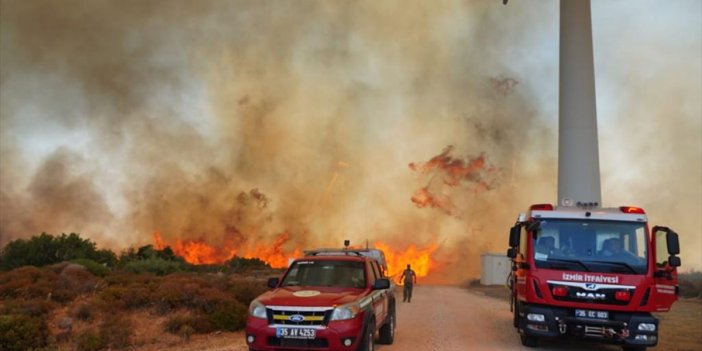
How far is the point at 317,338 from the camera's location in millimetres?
8914

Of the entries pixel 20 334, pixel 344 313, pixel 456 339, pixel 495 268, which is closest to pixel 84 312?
pixel 20 334

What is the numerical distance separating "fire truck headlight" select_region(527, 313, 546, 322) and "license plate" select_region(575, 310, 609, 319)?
70 centimetres

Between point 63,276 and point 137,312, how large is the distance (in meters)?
8.14

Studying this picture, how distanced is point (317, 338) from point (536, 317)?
5.39 meters

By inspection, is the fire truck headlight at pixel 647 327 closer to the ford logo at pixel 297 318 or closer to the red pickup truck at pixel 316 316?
the red pickup truck at pixel 316 316

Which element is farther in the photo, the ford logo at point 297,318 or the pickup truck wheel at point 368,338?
the pickup truck wheel at point 368,338

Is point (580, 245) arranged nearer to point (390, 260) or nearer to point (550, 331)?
point (550, 331)

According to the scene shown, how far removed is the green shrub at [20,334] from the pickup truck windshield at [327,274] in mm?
7519

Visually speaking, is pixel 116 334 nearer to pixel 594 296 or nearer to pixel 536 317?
pixel 536 317

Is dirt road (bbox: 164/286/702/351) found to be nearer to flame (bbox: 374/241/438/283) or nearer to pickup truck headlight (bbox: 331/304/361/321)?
pickup truck headlight (bbox: 331/304/361/321)

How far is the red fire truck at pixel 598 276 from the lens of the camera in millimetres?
11109

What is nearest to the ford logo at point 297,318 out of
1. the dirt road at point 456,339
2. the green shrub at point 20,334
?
the dirt road at point 456,339

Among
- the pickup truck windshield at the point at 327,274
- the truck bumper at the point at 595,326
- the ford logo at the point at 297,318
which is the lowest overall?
the truck bumper at the point at 595,326

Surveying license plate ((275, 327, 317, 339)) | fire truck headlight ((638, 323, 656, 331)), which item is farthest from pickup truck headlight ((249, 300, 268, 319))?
fire truck headlight ((638, 323, 656, 331))
